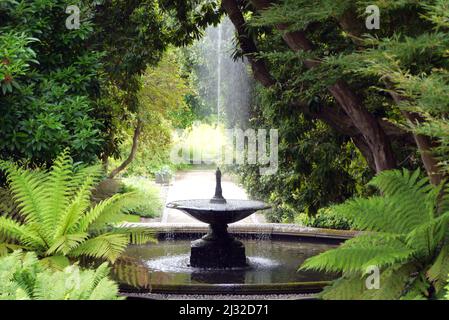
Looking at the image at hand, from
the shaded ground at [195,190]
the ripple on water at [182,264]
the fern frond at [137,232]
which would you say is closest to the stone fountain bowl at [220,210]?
the ripple on water at [182,264]

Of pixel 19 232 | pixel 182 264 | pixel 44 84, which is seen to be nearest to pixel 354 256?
pixel 19 232

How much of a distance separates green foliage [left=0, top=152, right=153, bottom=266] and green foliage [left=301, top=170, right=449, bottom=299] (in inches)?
60.3

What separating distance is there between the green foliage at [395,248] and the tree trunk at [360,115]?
6.81 feet

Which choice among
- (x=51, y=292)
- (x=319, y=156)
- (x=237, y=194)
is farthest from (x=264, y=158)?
(x=51, y=292)

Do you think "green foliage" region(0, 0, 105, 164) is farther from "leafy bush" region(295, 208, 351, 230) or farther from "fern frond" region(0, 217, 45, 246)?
"leafy bush" region(295, 208, 351, 230)

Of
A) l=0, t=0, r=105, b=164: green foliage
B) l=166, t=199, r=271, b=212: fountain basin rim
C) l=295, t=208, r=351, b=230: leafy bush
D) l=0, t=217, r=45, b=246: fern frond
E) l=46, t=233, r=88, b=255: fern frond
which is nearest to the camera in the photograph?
l=46, t=233, r=88, b=255: fern frond

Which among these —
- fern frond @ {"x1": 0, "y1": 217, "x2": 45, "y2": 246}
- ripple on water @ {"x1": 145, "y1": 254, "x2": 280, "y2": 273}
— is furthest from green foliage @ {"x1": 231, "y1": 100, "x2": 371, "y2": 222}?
→ fern frond @ {"x1": 0, "y1": 217, "x2": 45, "y2": 246}

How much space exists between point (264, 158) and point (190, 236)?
4.88 m

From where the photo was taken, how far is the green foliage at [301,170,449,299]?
4.93m

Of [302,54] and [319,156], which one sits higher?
[302,54]

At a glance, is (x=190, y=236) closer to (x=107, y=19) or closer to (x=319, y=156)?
(x=319, y=156)

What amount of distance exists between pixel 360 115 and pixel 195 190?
1609 centimetres

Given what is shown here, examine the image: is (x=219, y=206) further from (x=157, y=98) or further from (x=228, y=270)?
(x=157, y=98)

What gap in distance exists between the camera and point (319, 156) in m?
10.1
